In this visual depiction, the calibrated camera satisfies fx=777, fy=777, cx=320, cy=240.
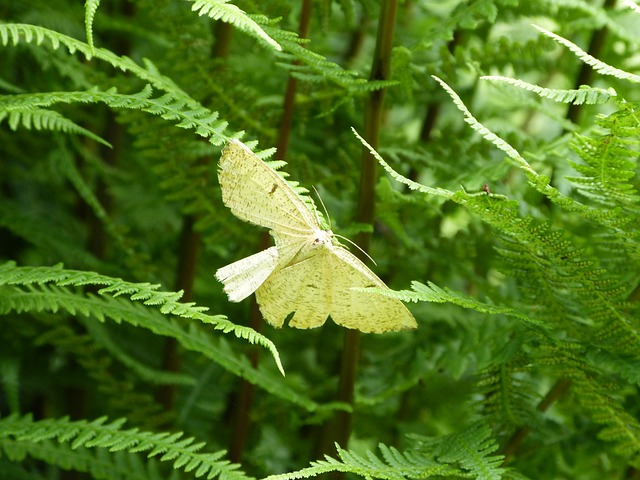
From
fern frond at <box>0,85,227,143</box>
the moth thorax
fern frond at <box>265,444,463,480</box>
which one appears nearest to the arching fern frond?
fern frond at <box>265,444,463,480</box>

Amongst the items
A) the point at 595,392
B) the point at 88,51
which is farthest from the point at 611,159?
the point at 88,51

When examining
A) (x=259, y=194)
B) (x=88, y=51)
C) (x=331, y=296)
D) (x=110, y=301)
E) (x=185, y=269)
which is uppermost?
(x=88, y=51)

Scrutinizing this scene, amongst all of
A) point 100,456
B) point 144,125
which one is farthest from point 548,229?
point 100,456

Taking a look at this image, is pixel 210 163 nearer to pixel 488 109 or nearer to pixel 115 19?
pixel 115 19

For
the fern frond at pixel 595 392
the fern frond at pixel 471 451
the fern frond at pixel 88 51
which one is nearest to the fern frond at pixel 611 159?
the fern frond at pixel 595 392

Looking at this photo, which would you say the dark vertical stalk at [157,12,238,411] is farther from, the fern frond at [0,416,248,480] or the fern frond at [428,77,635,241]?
the fern frond at [428,77,635,241]

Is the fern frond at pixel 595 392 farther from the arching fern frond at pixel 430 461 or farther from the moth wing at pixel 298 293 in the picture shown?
the moth wing at pixel 298 293

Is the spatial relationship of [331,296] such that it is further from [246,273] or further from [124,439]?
[124,439]
